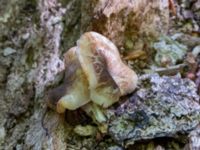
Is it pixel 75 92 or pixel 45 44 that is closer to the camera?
pixel 75 92

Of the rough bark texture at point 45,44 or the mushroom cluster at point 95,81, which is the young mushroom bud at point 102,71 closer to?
the mushroom cluster at point 95,81

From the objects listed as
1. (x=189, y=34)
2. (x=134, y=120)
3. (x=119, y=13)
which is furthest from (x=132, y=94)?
(x=189, y=34)

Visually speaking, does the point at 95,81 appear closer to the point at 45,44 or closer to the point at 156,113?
the point at 156,113

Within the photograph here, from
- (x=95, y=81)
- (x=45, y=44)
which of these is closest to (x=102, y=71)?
(x=95, y=81)

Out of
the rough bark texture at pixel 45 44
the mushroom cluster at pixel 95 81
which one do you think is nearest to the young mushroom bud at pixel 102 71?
the mushroom cluster at pixel 95 81

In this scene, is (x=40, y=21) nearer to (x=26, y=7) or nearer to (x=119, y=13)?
(x=26, y=7)

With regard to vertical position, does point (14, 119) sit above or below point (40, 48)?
below
